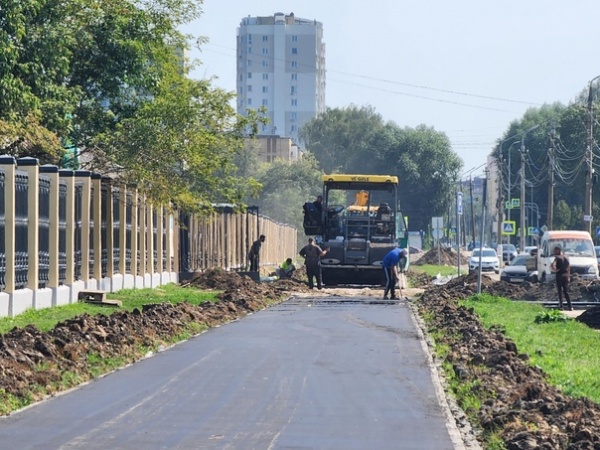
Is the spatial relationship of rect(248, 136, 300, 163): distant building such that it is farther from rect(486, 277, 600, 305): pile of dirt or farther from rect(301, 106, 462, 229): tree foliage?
rect(486, 277, 600, 305): pile of dirt

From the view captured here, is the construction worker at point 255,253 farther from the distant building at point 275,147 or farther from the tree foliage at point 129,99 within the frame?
the distant building at point 275,147

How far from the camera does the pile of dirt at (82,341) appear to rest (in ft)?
51.8

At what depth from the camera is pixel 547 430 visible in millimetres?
11883

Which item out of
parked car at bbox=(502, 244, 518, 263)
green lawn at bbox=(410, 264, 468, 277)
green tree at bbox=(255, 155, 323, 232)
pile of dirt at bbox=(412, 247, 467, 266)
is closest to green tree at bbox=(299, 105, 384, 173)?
green tree at bbox=(255, 155, 323, 232)

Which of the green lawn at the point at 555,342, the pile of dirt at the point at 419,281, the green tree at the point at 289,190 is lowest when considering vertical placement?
the pile of dirt at the point at 419,281

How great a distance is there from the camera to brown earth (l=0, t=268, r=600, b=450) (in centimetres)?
1227

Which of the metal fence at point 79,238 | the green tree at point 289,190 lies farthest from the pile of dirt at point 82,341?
the green tree at point 289,190

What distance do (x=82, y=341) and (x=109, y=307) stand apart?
1085cm

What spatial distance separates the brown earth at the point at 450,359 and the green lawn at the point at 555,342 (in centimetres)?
33

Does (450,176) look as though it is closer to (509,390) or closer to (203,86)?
(203,86)

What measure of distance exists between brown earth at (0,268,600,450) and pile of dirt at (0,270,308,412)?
0.04 ft

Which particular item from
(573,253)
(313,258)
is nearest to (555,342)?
(313,258)

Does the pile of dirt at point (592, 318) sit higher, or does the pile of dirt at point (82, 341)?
the pile of dirt at point (82, 341)

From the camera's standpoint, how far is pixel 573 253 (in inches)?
2144
